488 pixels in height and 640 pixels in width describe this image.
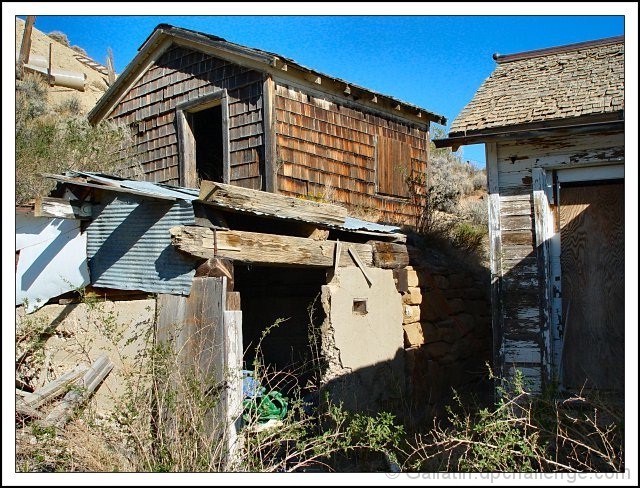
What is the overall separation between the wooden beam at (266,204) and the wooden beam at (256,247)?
0.83 feet

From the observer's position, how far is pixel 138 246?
6664 millimetres

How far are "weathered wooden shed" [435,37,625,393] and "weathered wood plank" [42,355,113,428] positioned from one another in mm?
4284

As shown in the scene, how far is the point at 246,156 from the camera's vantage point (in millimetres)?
10812

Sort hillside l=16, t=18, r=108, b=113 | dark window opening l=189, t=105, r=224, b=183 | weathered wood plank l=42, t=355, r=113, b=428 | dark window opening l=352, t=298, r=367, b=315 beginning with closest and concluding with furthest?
weathered wood plank l=42, t=355, r=113, b=428 < dark window opening l=352, t=298, r=367, b=315 < dark window opening l=189, t=105, r=224, b=183 < hillside l=16, t=18, r=108, b=113

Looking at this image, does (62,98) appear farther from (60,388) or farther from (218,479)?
(218,479)

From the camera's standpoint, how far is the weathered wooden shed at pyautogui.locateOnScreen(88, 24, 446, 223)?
34.7 feet

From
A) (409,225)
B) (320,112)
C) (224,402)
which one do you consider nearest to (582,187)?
(224,402)

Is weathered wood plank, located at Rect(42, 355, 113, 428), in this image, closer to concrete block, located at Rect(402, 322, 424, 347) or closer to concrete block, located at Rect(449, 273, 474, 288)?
concrete block, located at Rect(402, 322, 424, 347)

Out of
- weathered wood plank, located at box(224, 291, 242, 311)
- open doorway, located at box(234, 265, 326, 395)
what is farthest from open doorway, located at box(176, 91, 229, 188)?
weathered wood plank, located at box(224, 291, 242, 311)

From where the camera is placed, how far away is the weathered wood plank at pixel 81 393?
5516 millimetres

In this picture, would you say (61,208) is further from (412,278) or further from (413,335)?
(413,335)

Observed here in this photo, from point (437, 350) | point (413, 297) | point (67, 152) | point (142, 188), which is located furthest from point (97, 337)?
point (67, 152)

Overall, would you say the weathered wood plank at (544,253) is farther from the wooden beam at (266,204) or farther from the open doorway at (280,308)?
the open doorway at (280,308)

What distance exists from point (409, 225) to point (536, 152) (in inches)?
252
